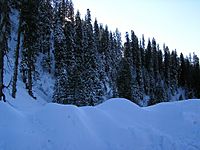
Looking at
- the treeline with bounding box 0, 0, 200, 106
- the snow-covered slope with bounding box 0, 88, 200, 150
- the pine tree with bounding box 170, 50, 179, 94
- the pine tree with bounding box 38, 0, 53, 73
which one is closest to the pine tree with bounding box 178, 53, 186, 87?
the treeline with bounding box 0, 0, 200, 106

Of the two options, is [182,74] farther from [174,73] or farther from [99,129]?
[99,129]

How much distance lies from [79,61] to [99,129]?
4969cm

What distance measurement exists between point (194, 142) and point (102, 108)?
4.07m

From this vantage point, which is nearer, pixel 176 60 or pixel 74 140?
pixel 74 140

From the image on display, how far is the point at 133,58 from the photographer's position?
3762 inches

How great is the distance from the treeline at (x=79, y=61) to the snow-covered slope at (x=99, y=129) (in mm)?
1934

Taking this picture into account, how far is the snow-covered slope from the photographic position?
11.9 meters

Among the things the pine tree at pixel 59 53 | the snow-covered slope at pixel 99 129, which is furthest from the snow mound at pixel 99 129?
the pine tree at pixel 59 53

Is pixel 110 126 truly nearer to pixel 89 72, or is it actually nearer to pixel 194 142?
pixel 194 142

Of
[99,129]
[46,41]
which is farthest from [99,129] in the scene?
[46,41]

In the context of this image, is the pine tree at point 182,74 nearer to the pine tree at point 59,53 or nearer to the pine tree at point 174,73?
the pine tree at point 174,73

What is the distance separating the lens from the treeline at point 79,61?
1250 inches

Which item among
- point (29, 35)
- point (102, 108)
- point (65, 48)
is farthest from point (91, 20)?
point (102, 108)

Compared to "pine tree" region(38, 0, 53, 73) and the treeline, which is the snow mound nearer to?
the treeline
